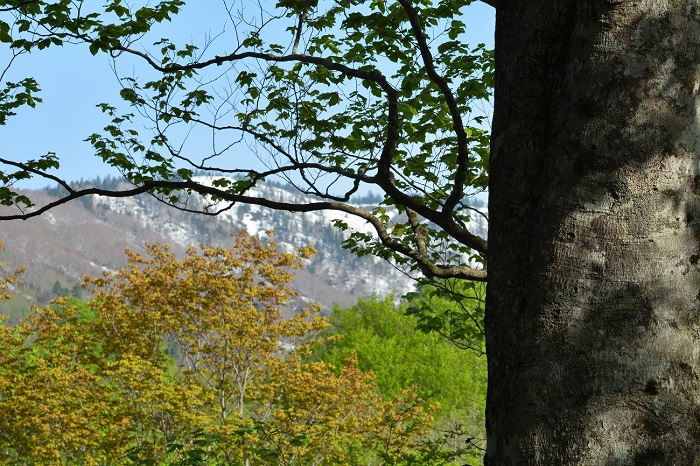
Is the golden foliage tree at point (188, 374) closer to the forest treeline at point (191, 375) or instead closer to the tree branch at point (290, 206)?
the forest treeline at point (191, 375)

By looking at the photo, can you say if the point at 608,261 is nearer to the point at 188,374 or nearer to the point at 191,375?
the point at 188,374

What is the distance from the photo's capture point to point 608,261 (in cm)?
190

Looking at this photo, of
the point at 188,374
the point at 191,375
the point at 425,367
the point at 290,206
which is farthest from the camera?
the point at 425,367

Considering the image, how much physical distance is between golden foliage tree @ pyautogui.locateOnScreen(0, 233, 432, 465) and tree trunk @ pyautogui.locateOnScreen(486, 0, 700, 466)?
9204 mm

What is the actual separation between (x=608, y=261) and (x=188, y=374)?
39.6 ft

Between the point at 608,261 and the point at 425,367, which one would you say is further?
the point at 425,367

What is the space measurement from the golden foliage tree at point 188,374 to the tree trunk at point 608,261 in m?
9.20

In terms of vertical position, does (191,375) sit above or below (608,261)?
above

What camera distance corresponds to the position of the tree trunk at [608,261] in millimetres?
1847

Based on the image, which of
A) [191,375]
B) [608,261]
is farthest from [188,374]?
[608,261]

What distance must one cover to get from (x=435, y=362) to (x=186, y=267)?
22218mm

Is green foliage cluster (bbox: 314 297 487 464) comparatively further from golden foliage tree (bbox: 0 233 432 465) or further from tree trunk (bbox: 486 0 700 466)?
tree trunk (bbox: 486 0 700 466)

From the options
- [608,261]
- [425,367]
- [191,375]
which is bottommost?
[608,261]

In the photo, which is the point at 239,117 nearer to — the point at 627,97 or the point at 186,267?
the point at 627,97
